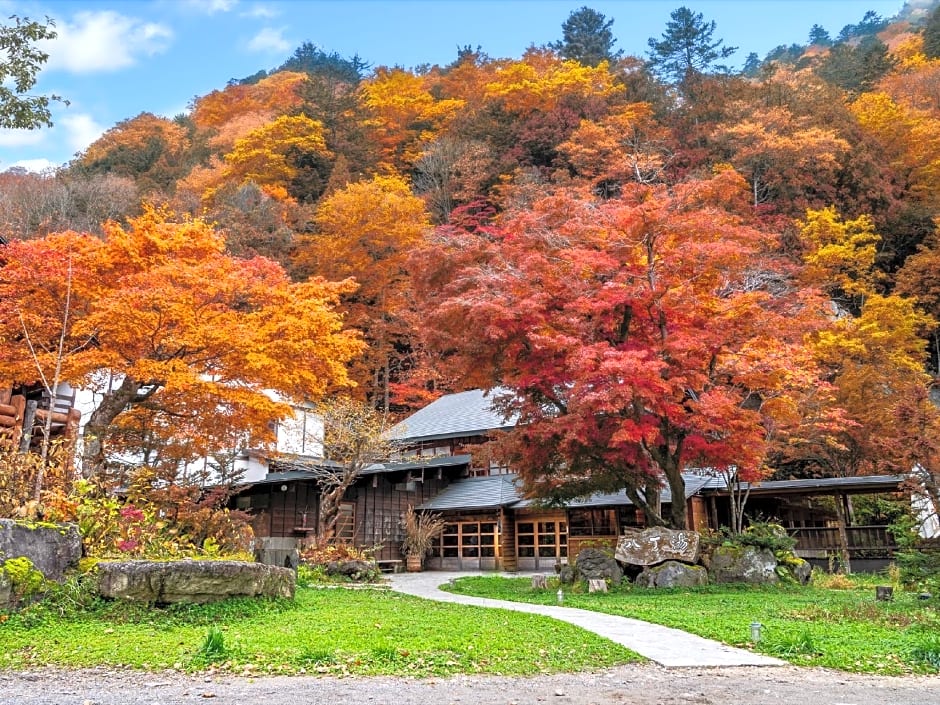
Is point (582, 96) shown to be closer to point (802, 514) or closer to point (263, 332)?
point (802, 514)

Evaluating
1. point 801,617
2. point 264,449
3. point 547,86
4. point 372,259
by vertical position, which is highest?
point 547,86

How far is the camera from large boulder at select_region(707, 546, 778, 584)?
Result: 14398 mm

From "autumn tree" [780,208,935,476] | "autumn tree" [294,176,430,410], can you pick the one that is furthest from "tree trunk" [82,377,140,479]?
"autumn tree" [294,176,430,410]

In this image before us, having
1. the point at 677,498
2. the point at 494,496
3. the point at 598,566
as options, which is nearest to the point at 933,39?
the point at 494,496

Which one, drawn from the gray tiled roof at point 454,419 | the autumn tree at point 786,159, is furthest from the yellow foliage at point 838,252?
the gray tiled roof at point 454,419

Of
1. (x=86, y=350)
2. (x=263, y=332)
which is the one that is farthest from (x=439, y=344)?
(x=86, y=350)

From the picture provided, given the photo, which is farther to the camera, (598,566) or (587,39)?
(587,39)

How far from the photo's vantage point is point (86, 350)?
1397cm

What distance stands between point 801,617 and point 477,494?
623 inches

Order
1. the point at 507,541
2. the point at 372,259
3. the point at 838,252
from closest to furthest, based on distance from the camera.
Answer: the point at 507,541 → the point at 838,252 → the point at 372,259

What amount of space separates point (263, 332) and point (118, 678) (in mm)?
9268

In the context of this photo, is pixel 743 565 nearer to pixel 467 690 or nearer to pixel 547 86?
pixel 467 690

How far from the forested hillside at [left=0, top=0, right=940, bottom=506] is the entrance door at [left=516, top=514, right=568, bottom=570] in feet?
24.1

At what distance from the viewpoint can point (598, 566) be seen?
591 inches
